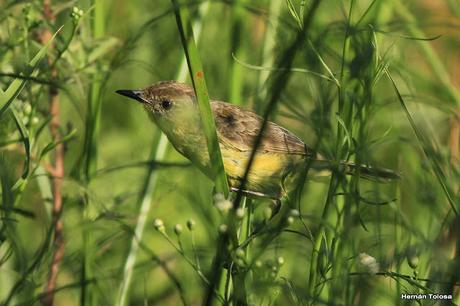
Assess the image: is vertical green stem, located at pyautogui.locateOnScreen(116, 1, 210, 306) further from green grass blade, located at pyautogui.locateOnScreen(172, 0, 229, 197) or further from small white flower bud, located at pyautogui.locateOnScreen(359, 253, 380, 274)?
small white flower bud, located at pyautogui.locateOnScreen(359, 253, 380, 274)

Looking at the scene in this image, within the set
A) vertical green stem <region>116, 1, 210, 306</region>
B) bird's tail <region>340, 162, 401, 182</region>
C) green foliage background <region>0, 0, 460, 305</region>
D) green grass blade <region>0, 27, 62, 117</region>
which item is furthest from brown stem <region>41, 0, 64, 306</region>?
bird's tail <region>340, 162, 401, 182</region>

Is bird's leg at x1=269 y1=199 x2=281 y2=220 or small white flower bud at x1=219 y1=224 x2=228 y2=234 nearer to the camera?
small white flower bud at x1=219 y1=224 x2=228 y2=234

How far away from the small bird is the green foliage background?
0.10 meters

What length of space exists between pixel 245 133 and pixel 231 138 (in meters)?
0.08

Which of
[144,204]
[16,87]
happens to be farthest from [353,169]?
[16,87]

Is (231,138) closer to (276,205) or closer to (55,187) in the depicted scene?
(276,205)

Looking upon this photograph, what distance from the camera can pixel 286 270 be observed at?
413 cm

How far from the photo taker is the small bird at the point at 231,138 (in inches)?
141

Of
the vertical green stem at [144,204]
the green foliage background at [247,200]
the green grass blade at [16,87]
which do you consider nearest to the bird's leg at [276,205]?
the green foliage background at [247,200]

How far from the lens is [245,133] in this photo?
3941 millimetres

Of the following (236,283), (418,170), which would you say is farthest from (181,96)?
(236,283)

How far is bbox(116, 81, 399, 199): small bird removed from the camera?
3.57 metres

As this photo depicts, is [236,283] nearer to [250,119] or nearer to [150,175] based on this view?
[150,175]

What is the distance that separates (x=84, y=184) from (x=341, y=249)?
1.12 metres
